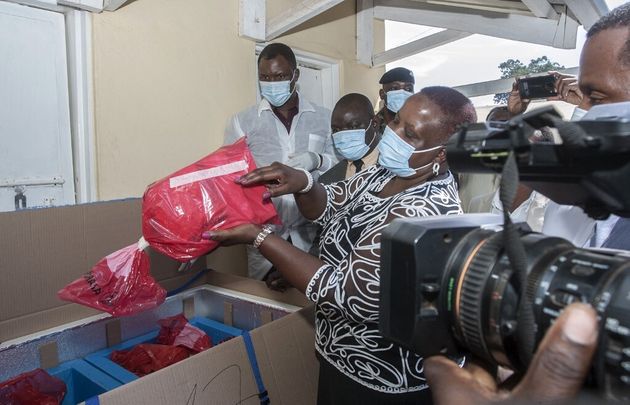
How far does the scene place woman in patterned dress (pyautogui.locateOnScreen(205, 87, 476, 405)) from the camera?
891 mm

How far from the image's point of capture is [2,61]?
1723 millimetres

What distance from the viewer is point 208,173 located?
1.16 m

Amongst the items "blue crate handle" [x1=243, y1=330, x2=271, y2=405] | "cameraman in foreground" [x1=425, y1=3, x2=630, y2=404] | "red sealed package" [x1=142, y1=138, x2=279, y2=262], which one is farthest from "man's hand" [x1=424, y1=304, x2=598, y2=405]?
"blue crate handle" [x1=243, y1=330, x2=271, y2=405]

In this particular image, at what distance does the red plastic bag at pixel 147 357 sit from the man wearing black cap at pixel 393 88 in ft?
5.61

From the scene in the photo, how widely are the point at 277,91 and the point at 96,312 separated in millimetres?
1292

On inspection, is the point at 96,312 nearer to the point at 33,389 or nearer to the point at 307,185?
the point at 33,389

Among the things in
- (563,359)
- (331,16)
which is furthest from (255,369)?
(331,16)

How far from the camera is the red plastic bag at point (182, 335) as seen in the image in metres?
1.58

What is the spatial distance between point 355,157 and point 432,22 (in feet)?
4.48

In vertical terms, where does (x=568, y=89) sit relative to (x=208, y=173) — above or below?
above

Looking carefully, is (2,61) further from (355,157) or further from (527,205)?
(527,205)

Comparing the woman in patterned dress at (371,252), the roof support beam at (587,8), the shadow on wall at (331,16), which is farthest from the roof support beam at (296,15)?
the woman in patterned dress at (371,252)

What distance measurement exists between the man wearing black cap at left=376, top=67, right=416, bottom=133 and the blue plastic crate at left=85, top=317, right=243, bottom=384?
1496mm

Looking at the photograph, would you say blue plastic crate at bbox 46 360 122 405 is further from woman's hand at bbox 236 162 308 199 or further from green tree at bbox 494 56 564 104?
green tree at bbox 494 56 564 104
